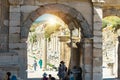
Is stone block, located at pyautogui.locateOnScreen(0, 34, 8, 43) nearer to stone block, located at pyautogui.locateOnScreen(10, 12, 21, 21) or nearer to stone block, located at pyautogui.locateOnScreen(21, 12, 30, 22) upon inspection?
stone block, located at pyautogui.locateOnScreen(10, 12, 21, 21)

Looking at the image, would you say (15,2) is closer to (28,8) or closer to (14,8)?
(14,8)

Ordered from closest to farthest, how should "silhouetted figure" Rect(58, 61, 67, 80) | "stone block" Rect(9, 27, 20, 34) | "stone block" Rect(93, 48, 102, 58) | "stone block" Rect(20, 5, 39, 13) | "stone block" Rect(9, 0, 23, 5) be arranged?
"stone block" Rect(9, 0, 23, 5) < "stone block" Rect(9, 27, 20, 34) < "stone block" Rect(20, 5, 39, 13) < "stone block" Rect(93, 48, 102, 58) < "silhouetted figure" Rect(58, 61, 67, 80)

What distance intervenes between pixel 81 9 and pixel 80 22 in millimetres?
604

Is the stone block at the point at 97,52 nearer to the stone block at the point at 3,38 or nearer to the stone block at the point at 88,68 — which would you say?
the stone block at the point at 88,68

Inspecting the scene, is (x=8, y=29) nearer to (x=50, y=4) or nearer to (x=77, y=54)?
(x=50, y=4)

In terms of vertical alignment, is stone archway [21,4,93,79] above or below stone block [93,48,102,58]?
above

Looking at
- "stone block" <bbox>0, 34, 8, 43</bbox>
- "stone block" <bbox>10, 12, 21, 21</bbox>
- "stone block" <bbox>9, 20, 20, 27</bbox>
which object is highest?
"stone block" <bbox>10, 12, 21, 21</bbox>

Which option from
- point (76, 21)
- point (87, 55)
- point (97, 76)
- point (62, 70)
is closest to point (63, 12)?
point (76, 21)

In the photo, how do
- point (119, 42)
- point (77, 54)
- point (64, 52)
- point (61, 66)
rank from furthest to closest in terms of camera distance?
point (64, 52) < point (119, 42) < point (77, 54) < point (61, 66)

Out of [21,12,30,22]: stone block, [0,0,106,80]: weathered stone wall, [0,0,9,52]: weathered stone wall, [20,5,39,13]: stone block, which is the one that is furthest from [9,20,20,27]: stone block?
[20,5,39,13]: stone block

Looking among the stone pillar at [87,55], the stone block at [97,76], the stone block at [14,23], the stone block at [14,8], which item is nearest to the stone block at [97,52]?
the stone pillar at [87,55]

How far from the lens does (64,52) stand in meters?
26.1

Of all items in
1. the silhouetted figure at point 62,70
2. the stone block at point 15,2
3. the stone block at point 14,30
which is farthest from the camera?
the silhouetted figure at point 62,70

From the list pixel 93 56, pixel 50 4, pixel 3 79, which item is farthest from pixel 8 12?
pixel 93 56
